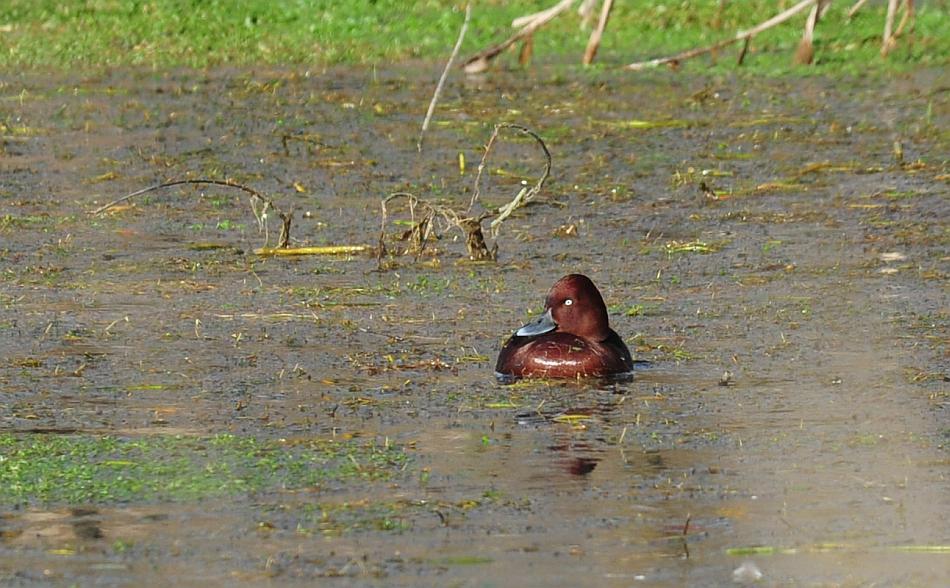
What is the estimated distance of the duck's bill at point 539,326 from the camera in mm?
7711

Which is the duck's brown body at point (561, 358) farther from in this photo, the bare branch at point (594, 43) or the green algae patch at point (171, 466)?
the bare branch at point (594, 43)

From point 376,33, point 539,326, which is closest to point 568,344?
point 539,326

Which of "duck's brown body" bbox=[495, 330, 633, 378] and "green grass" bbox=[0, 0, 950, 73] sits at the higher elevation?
"green grass" bbox=[0, 0, 950, 73]

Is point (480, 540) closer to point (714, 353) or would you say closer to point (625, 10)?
point (714, 353)

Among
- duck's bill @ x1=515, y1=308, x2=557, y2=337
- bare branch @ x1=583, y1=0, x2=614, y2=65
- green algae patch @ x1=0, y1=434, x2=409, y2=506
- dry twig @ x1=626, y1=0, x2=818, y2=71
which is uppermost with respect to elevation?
bare branch @ x1=583, y1=0, x2=614, y2=65

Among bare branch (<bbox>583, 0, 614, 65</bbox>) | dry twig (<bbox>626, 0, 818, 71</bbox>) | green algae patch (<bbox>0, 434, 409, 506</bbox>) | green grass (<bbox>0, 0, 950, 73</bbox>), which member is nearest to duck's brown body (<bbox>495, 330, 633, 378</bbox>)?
green algae patch (<bbox>0, 434, 409, 506</bbox>)

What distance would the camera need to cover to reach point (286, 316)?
875cm

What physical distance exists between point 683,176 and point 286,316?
412cm

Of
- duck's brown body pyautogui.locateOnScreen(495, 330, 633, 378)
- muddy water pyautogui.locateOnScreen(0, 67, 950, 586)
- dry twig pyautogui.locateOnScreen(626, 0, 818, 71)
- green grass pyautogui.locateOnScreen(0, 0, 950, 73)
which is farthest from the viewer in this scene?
green grass pyautogui.locateOnScreen(0, 0, 950, 73)

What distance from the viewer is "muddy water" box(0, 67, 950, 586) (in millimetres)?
5438

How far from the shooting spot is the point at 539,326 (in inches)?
308

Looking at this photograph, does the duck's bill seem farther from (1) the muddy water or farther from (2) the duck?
(1) the muddy water

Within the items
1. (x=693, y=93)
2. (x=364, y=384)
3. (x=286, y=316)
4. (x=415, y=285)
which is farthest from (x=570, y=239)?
(x=693, y=93)

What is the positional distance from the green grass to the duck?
9.16 meters
